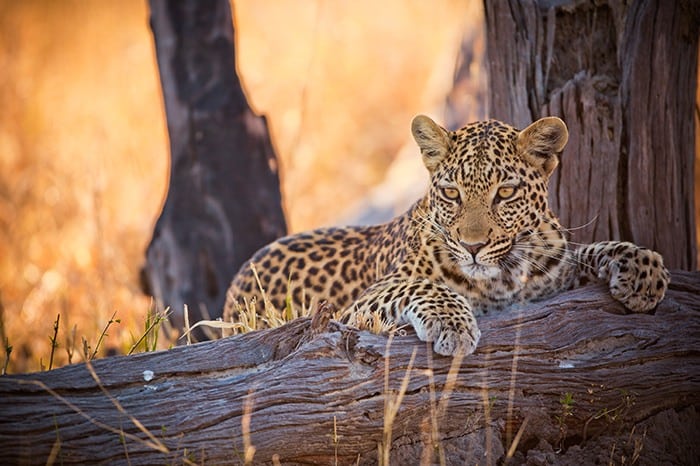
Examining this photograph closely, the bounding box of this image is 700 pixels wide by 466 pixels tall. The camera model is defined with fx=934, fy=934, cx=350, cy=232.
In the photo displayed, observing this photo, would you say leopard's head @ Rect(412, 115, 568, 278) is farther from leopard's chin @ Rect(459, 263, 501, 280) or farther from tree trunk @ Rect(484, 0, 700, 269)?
tree trunk @ Rect(484, 0, 700, 269)

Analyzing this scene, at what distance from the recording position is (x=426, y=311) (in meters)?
6.13

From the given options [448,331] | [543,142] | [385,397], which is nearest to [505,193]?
[543,142]

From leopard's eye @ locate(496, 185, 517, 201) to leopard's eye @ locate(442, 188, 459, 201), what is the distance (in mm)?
295

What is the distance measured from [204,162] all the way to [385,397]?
19.9ft

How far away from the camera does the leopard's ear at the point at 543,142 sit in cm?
668

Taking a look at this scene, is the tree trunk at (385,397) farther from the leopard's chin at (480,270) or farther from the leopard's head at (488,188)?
the leopard's head at (488,188)

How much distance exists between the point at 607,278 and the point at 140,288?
7.52 m

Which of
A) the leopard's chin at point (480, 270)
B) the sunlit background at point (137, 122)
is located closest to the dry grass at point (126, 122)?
the sunlit background at point (137, 122)

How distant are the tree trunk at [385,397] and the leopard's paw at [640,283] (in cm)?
10

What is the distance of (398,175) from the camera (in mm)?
15938

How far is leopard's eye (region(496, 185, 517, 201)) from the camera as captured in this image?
665 cm

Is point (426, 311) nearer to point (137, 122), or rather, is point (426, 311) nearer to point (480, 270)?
point (480, 270)

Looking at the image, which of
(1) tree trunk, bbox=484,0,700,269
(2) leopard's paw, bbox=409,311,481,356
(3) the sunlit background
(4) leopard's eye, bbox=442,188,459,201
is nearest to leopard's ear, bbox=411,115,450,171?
(4) leopard's eye, bbox=442,188,459,201

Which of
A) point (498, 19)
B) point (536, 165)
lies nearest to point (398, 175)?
point (498, 19)
